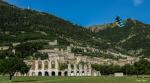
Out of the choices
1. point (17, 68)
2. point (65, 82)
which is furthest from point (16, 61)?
point (65, 82)

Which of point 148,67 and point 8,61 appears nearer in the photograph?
point 8,61

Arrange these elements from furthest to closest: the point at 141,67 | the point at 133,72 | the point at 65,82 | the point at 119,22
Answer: the point at 133,72 → the point at 141,67 → the point at 65,82 → the point at 119,22

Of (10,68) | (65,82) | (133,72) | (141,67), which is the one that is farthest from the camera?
(133,72)

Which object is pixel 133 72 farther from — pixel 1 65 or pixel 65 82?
pixel 65 82

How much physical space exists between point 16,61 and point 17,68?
2.18 metres

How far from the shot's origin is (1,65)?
12531 centimetres

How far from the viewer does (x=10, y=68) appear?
11781cm

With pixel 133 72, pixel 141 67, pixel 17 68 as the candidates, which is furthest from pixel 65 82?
pixel 133 72

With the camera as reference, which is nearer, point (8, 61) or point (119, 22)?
point (119, 22)

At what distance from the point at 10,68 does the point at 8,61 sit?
13.1ft

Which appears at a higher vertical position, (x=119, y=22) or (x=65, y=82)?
(x=119, y=22)

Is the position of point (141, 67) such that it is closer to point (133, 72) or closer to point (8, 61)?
point (133, 72)

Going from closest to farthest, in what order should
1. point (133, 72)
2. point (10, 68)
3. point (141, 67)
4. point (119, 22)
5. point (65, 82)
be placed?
point (119, 22), point (65, 82), point (10, 68), point (141, 67), point (133, 72)

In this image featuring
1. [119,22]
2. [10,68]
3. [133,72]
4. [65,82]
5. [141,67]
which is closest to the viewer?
[119,22]
